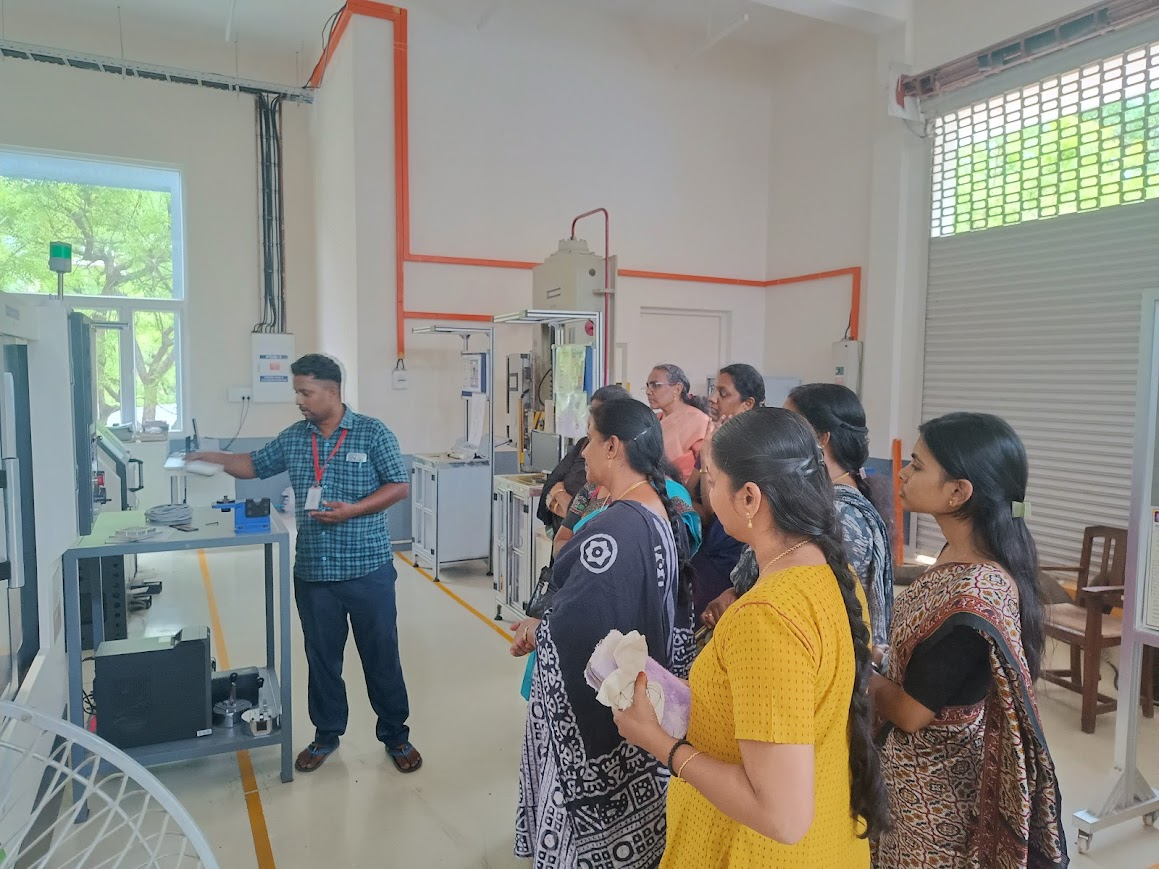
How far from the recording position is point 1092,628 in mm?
3309

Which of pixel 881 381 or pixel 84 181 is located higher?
pixel 84 181

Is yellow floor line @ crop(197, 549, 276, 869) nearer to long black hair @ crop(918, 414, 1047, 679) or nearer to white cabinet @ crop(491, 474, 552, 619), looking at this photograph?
white cabinet @ crop(491, 474, 552, 619)

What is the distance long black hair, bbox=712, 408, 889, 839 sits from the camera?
1.11m

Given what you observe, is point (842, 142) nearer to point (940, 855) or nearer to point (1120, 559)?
point (1120, 559)

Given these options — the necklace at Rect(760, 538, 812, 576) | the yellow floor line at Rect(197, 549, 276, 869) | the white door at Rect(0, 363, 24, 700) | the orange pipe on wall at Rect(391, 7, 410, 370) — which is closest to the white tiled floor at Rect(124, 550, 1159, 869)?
the yellow floor line at Rect(197, 549, 276, 869)

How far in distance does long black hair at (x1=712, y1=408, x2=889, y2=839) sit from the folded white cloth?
263 mm

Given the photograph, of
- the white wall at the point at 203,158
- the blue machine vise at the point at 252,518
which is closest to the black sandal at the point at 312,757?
the blue machine vise at the point at 252,518

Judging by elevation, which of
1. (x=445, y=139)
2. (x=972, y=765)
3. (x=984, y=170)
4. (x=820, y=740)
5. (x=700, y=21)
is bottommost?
(x=972, y=765)

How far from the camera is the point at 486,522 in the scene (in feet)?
18.4

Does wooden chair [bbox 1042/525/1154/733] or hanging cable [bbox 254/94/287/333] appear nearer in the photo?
wooden chair [bbox 1042/525/1154/733]

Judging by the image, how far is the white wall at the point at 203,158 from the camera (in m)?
6.36

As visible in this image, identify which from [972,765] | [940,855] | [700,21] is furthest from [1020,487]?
[700,21]

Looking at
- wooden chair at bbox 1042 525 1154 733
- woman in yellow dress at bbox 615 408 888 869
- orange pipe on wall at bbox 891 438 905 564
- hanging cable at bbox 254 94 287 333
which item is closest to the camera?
woman in yellow dress at bbox 615 408 888 869

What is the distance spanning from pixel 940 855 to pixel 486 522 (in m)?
4.45
